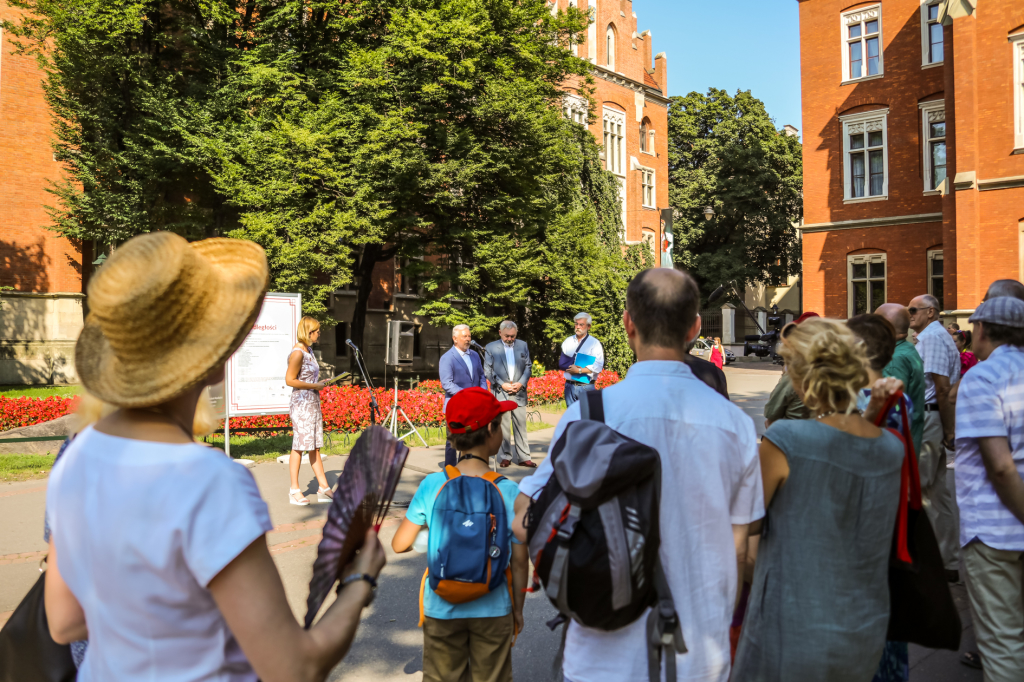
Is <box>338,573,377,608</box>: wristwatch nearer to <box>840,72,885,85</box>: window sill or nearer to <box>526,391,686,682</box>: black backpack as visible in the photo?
<box>526,391,686,682</box>: black backpack

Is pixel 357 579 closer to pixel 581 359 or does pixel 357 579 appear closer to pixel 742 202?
pixel 581 359

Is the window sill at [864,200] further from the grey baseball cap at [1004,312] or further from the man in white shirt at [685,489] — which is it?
the man in white shirt at [685,489]

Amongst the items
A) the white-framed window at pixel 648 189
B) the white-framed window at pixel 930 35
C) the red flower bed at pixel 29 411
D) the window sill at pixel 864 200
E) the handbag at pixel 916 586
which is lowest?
the red flower bed at pixel 29 411

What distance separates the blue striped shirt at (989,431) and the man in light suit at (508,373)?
23.7 ft

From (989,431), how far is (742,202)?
47.4 m

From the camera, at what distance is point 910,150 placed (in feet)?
88.2

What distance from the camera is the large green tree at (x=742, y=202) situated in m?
47.5

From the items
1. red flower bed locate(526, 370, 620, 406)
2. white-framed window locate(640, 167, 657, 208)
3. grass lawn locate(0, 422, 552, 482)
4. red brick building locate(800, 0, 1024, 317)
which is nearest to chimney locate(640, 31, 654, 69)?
white-framed window locate(640, 167, 657, 208)

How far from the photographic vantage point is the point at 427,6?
70.3ft

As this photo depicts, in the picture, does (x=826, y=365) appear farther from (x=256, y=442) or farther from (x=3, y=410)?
(x=3, y=410)

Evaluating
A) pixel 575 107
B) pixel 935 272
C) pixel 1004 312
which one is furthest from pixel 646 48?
pixel 1004 312

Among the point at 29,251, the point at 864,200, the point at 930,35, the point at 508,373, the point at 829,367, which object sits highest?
the point at 930,35

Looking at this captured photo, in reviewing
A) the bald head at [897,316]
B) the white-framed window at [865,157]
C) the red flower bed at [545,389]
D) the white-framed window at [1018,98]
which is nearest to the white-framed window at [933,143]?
the white-framed window at [865,157]

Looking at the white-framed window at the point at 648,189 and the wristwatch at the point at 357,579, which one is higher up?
the white-framed window at the point at 648,189
